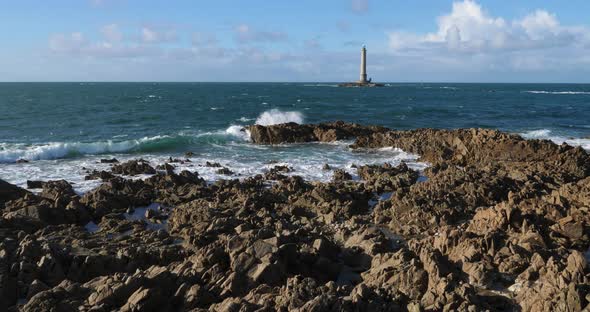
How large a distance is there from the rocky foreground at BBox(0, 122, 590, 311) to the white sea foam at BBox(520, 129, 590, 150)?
12425mm

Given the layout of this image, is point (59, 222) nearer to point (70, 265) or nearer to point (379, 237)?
point (70, 265)

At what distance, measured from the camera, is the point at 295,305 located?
6.88 metres

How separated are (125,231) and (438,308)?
8578 millimetres

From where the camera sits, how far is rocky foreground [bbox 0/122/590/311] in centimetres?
753

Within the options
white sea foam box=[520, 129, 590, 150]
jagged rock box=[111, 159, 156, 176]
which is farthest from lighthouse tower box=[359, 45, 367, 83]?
jagged rock box=[111, 159, 156, 176]

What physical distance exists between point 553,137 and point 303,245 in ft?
96.9

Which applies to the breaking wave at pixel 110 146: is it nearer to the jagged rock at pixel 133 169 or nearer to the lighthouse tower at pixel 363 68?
the jagged rock at pixel 133 169

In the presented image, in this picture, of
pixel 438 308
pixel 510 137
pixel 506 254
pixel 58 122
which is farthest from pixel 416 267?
pixel 58 122

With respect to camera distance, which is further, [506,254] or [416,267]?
[506,254]

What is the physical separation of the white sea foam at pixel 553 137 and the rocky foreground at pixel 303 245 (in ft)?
40.8

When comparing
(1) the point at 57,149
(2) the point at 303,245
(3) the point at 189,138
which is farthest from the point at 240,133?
(2) the point at 303,245

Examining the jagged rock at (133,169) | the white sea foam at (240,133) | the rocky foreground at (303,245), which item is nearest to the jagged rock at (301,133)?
the white sea foam at (240,133)

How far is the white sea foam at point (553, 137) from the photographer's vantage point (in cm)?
2955

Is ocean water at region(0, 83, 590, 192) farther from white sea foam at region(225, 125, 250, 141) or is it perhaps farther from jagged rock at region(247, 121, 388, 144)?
jagged rock at region(247, 121, 388, 144)
